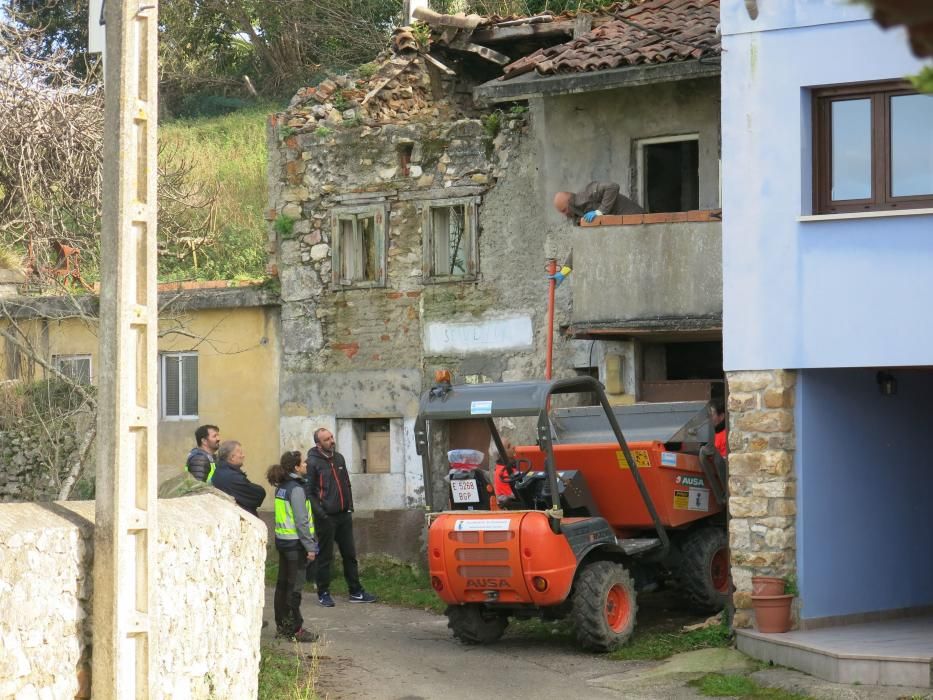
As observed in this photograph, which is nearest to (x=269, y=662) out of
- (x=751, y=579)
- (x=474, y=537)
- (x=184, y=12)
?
(x=474, y=537)

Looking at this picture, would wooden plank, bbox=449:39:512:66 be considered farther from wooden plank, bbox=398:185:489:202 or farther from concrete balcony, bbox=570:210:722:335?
concrete balcony, bbox=570:210:722:335

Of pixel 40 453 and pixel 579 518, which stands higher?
pixel 40 453

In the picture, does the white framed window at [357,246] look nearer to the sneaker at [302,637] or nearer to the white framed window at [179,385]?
the white framed window at [179,385]

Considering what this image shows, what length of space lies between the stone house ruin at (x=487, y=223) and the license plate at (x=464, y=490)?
335cm

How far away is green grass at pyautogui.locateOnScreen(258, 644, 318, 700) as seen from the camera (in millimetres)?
10008

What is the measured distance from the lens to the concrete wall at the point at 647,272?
14727 mm

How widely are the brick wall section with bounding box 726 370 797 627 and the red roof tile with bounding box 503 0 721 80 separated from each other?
4.58m

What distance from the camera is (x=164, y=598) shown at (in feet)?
26.3

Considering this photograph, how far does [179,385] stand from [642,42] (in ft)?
26.2

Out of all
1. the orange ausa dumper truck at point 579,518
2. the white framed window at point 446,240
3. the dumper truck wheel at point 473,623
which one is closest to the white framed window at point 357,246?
the white framed window at point 446,240

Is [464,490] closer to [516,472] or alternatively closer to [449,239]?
[516,472]

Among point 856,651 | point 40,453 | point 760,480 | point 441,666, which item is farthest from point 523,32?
point 856,651

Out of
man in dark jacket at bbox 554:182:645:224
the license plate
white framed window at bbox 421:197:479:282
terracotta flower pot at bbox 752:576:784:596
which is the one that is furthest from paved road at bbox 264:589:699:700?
white framed window at bbox 421:197:479:282

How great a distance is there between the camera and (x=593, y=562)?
41.0 feet
